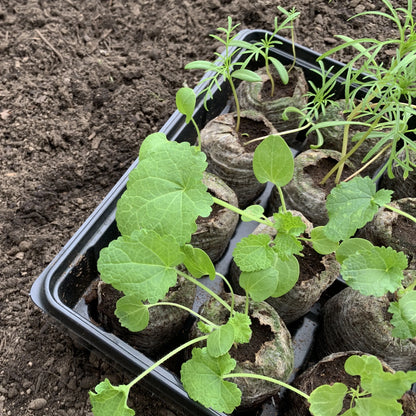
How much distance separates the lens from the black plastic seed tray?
42.6 inches

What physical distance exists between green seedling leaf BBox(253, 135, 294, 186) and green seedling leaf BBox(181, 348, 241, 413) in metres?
0.38

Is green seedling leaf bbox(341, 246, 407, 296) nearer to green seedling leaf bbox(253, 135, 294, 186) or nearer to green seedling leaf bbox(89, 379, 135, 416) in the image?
green seedling leaf bbox(253, 135, 294, 186)

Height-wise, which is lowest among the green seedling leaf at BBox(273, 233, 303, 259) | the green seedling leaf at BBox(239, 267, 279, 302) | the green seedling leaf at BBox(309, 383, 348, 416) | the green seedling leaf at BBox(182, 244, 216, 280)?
the green seedling leaf at BBox(309, 383, 348, 416)

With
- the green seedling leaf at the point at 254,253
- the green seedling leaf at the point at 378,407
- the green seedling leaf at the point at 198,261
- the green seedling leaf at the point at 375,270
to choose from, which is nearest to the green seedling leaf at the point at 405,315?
the green seedling leaf at the point at 375,270

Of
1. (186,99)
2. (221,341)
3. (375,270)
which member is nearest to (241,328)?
(221,341)

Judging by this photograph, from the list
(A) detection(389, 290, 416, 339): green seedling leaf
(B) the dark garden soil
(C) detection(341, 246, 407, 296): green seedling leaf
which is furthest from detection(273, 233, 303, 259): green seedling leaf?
(B) the dark garden soil

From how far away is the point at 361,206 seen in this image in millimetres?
960

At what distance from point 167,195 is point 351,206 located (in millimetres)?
369

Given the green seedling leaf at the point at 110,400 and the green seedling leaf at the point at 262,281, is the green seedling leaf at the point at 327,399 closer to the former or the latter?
the green seedling leaf at the point at 262,281

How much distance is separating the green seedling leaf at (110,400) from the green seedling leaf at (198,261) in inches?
10.2

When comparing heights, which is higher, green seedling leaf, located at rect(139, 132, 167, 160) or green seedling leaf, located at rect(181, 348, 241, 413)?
green seedling leaf, located at rect(139, 132, 167, 160)

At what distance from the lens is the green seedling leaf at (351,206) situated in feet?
3.12

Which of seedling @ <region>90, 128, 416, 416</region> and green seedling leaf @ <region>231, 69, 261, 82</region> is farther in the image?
green seedling leaf @ <region>231, 69, 261, 82</region>

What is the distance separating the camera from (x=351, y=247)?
0.98 m
